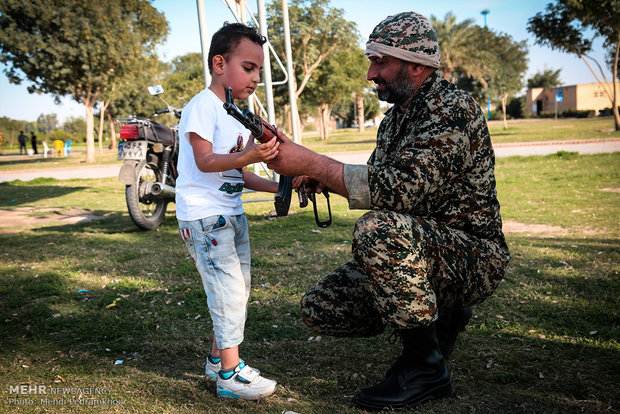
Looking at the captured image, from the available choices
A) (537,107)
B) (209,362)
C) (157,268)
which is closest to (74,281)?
(157,268)

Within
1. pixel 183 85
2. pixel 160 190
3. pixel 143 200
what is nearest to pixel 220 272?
pixel 160 190

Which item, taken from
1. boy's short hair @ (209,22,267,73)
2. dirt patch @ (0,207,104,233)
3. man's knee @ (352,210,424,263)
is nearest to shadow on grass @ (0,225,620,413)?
man's knee @ (352,210,424,263)

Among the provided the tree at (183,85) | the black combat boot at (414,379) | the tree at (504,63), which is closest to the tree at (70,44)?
the tree at (183,85)

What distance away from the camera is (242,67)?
2537mm

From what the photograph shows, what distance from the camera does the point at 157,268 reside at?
472 cm

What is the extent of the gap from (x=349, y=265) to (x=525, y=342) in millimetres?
1191

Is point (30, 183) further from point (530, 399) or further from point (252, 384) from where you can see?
point (530, 399)

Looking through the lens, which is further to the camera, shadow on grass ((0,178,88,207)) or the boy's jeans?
shadow on grass ((0,178,88,207))

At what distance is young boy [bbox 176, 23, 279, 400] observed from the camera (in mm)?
2430

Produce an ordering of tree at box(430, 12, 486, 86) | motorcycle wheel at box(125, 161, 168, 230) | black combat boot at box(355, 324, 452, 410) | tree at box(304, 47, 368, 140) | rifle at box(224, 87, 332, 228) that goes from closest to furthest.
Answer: rifle at box(224, 87, 332, 228) < black combat boot at box(355, 324, 452, 410) < motorcycle wheel at box(125, 161, 168, 230) < tree at box(304, 47, 368, 140) < tree at box(430, 12, 486, 86)

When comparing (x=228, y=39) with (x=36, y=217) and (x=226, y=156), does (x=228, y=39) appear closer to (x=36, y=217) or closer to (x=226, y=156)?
(x=226, y=156)

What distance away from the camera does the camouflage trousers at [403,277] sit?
2178 mm

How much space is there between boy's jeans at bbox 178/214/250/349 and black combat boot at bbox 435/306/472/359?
44.3 inches

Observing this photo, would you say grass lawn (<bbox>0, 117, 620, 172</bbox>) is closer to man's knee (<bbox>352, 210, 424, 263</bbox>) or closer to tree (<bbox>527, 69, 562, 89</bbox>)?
man's knee (<bbox>352, 210, 424, 263</bbox>)
